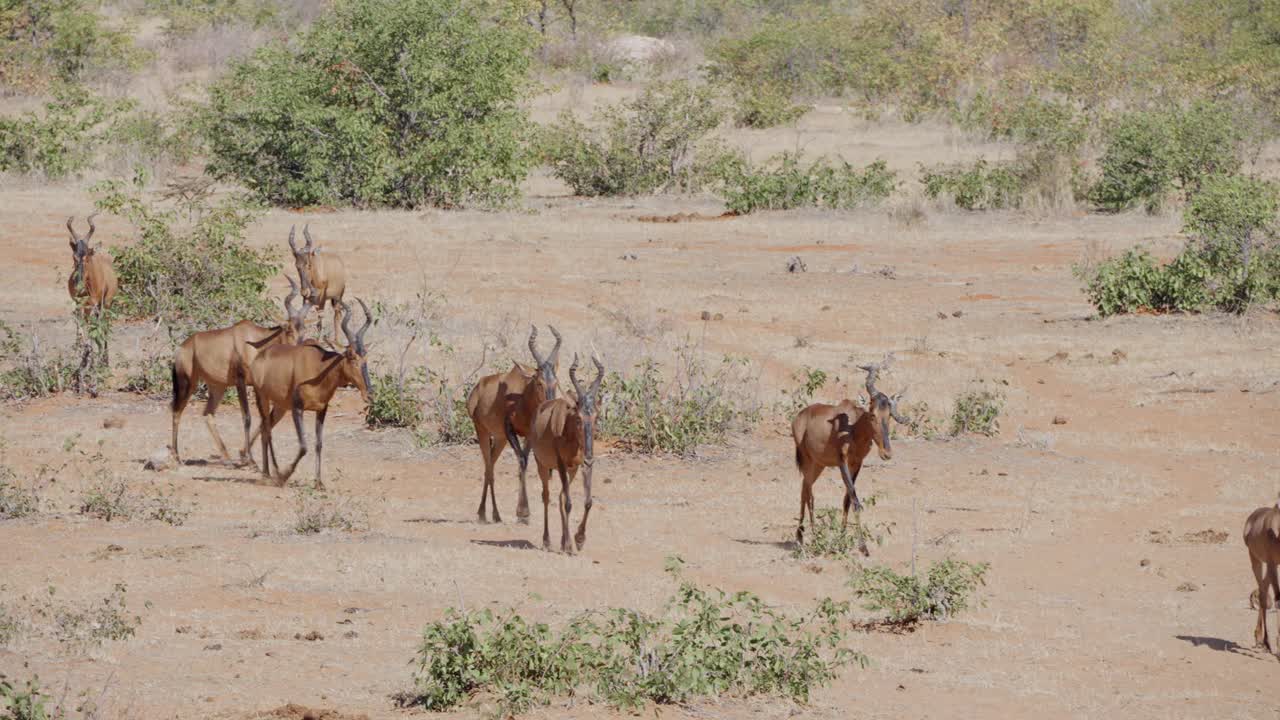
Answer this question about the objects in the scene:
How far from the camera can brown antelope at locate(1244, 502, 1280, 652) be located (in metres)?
9.48

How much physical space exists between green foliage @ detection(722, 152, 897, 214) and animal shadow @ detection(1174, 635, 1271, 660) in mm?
21141

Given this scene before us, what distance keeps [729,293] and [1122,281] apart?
5.26m

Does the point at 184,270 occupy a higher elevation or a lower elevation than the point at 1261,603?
higher

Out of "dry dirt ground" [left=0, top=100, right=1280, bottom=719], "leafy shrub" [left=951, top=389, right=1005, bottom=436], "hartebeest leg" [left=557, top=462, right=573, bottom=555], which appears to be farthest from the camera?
"leafy shrub" [left=951, top=389, right=1005, bottom=436]

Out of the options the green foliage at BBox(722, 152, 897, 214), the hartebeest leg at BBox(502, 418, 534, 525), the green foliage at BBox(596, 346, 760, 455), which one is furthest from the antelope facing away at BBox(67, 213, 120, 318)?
the green foliage at BBox(722, 152, 897, 214)

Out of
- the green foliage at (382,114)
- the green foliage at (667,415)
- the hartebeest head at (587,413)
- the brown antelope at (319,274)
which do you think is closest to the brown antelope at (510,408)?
the hartebeest head at (587,413)

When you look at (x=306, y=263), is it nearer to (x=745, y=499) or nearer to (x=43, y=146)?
(x=745, y=499)

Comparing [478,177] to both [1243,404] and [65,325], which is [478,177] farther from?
[1243,404]

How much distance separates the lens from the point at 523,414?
38.2ft

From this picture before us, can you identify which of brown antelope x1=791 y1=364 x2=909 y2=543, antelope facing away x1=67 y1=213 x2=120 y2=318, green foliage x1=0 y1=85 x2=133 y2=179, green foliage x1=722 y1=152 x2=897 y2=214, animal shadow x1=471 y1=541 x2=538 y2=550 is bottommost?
animal shadow x1=471 y1=541 x2=538 y2=550

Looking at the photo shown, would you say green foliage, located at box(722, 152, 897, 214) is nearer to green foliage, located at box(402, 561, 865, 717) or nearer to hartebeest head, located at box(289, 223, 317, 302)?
hartebeest head, located at box(289, 223, 317, 302)

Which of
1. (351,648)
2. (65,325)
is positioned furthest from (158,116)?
(351,648)

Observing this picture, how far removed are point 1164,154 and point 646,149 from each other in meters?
10.1

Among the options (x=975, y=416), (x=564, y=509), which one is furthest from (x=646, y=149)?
(x=564, y=509)
